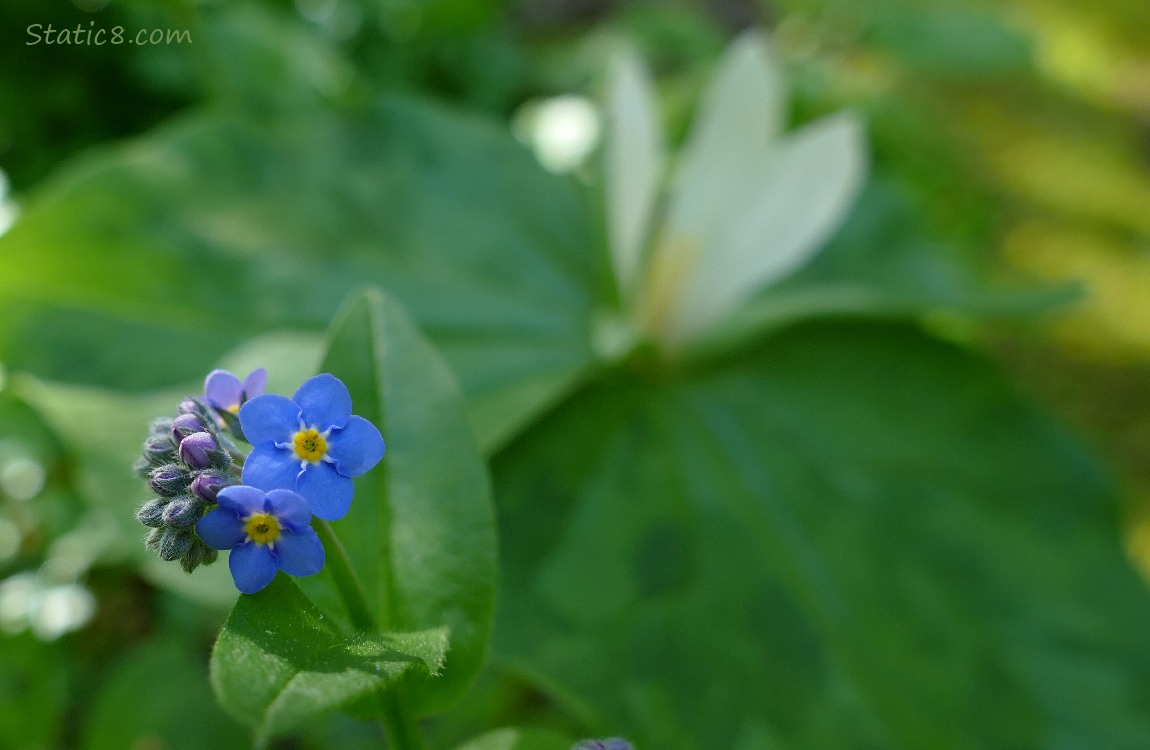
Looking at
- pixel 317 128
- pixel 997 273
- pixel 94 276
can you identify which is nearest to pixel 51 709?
pixel 94 276

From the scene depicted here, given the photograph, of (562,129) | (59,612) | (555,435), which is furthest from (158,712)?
(562,129)

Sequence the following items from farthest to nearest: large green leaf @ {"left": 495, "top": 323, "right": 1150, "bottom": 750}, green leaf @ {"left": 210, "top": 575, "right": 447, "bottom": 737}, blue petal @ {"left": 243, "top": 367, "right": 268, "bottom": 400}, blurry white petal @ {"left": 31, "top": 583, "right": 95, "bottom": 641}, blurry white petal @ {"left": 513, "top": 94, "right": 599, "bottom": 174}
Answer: blurry white petal @ {"left": 513, "top": 94, "right": 599, "bottom": 174} < blurry white petal @ {"left": 31, "top": 583, "right": 95, "bottom": 641} < large green leaf @ {"left": 495, "top": 323, "right": 1150, "bottom": 750} < blue petal @ {"left": 243, "top": 367, "right": 268, "bottom": 400} < green leaf @ {"left": 210, "top": 575, "right": 447, "bottom": 737}

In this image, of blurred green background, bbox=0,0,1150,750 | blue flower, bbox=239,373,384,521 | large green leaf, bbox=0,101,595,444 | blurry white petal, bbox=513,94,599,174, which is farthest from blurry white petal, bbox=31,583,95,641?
blurry white petal, bbox=513,94,599,174

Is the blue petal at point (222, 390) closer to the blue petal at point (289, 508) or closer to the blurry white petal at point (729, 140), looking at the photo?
the blue petal at point (289, 508)

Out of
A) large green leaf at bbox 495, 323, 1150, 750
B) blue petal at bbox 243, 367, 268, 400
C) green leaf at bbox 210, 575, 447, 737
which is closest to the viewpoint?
green leaf at bbox 210, 575, 447, 737

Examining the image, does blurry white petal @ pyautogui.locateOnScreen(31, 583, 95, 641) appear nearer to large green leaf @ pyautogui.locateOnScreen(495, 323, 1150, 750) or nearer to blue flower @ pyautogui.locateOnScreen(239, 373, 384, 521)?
large green leaf @ pyautogui.locateOnScreen(495, 323, 1150, 750)

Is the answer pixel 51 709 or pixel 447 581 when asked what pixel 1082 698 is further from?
pixel 51 709

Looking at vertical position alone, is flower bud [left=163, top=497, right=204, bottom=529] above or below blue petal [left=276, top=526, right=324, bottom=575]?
above
